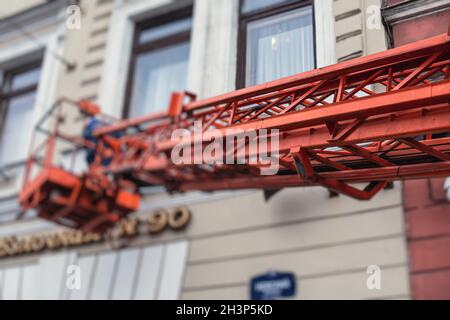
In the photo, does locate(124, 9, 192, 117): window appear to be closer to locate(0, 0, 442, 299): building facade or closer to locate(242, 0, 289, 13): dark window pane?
locate(0, 0, 442, 299): building facade

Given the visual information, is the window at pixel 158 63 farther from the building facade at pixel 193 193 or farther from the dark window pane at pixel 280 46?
the dark window pane at pixel 280 46

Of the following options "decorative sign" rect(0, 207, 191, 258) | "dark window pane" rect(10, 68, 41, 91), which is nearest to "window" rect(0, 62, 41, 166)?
"dark window pane" rect(10, 68, 41, 91)

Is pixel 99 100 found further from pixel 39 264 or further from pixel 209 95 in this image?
pixel 209 95

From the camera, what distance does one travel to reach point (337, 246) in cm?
701

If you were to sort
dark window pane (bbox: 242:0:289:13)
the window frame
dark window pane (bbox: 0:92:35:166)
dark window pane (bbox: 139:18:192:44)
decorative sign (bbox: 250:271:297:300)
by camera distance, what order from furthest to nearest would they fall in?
the window frame
dark window pane (bbox: 0:92:35:166)
dark window pane (bbox: 139:18:192:44)
decorative sign (bbox: 250:271:297:300)
dark window pane (bbox: 242:0:289:13)

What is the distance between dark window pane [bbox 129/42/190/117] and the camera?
9.43 m

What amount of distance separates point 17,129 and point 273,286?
625 centimetres

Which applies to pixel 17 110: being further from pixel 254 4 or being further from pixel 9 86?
pixel 254 4

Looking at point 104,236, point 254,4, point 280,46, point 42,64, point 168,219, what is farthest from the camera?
point 42,64

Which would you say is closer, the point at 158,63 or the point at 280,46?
the point at 280,46

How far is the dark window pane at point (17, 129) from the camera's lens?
35.8 ft

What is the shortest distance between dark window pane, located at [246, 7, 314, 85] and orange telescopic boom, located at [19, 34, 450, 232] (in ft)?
0.28

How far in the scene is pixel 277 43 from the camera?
15.0ft

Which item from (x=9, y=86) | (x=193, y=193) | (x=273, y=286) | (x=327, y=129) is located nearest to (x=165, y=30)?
(x=193, y=193)
